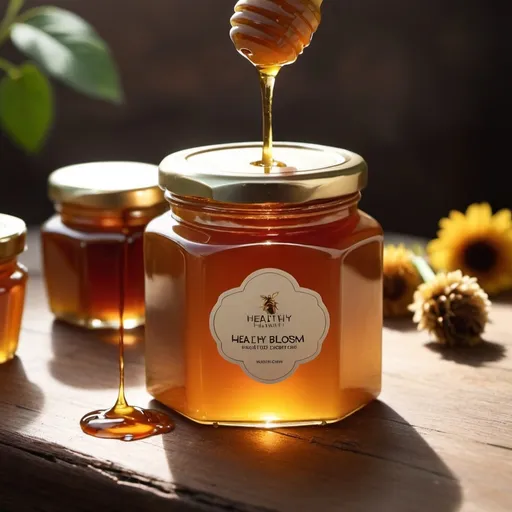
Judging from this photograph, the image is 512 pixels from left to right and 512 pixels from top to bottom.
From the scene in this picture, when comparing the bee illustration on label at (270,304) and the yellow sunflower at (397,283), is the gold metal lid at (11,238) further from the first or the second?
the yellow sunflower at (397,283)

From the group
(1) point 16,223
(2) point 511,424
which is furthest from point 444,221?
(1) point 16,223

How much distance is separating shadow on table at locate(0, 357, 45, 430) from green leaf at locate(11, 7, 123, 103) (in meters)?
0.32

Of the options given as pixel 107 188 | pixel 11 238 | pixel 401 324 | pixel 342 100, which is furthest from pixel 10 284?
pixel 342 100

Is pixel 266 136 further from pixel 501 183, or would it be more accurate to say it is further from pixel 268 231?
pixel 501 183

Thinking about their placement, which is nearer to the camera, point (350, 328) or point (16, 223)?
point (350, 328)

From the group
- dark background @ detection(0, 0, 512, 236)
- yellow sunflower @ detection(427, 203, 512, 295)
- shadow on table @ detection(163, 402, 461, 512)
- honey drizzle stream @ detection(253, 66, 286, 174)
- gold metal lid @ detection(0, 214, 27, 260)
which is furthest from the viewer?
dark background @ detection(0, 0, 512, 236)

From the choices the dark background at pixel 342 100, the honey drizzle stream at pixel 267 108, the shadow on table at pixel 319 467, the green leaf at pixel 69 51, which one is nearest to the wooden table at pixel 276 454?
the shadow on table at pixel 319 467

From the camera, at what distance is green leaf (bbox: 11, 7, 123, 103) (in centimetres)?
108

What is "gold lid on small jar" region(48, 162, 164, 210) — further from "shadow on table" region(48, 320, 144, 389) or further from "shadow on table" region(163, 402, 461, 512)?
"shadow on table" region(163, 402, 461, 512)

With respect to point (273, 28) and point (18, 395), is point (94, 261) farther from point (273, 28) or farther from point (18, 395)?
point (273, 28)

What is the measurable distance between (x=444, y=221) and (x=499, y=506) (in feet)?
1.65

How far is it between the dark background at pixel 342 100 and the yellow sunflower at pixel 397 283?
53cm

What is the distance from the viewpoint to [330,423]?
0.80m

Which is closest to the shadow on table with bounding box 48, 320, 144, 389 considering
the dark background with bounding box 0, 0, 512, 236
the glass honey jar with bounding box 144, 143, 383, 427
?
the glass honey jar with bounding box 144, 143, 383, 427
